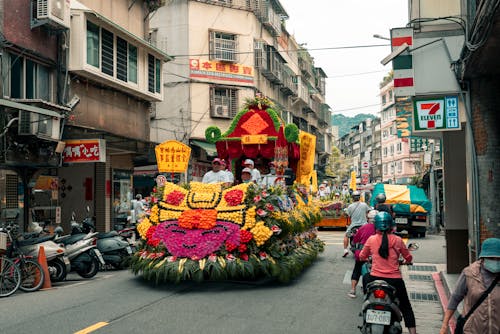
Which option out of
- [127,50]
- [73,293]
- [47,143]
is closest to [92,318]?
[73,293]

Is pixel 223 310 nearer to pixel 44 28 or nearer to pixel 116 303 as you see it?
pixel 116 303

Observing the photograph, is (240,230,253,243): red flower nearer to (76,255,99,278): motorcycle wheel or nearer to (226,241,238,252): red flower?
(226,241,238,252): red flower

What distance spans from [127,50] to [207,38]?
483 inches

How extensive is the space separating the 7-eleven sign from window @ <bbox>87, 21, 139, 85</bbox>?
1247 centimetres

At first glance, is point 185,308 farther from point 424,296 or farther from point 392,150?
point 392,150

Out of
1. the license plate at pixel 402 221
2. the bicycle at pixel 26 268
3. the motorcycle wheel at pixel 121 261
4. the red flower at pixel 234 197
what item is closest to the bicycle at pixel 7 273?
the bicycle at pixel 26 268

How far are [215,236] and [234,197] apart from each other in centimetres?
83

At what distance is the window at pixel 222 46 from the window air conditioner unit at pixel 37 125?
59.7 feet

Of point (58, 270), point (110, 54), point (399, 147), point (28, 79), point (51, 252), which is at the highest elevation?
point (399, 147)

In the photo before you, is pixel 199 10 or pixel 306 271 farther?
pixel 199 10

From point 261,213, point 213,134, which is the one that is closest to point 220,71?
point 213,134

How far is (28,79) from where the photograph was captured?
661 inches

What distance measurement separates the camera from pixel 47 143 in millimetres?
16453

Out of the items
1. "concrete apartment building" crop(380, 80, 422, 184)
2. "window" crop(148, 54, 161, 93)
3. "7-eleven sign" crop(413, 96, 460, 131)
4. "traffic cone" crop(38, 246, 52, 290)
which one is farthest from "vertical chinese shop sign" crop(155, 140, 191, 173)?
"concrete apartment building" crop(380, 80, 422, 184)
